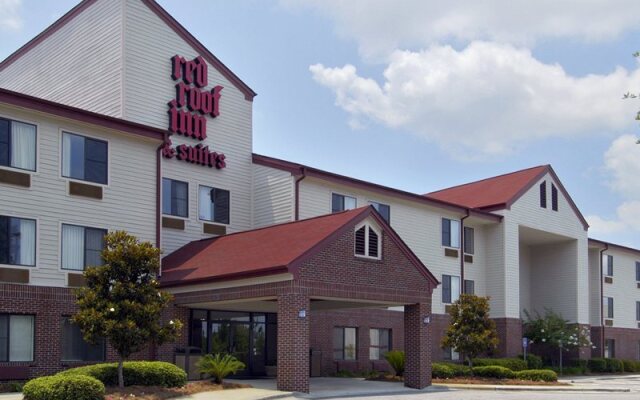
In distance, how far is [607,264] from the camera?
186 ft

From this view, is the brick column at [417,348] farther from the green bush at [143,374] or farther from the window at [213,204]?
Result: the window at [213,204]

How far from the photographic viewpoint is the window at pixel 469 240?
148 ft

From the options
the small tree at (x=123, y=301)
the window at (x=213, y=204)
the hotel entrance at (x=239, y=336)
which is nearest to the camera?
the small tree at (x=123, y=301)

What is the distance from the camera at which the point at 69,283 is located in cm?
2703

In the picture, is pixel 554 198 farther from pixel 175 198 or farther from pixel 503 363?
pixel 175 198

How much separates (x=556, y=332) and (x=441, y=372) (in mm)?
16568

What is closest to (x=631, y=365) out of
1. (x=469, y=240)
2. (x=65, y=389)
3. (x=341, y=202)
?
(x=469, y=240)

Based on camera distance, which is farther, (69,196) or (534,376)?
(534,376)

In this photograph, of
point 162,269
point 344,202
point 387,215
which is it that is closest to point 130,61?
point 162,269

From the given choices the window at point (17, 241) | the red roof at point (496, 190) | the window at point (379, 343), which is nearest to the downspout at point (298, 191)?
the window at point (379, 343)

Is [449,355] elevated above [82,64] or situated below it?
below

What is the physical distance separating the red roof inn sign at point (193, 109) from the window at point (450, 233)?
13.9 m

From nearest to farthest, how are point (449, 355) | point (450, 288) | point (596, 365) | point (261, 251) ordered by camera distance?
1. point (261, 251)
2. point (449, 355)
3. point (450, 288)
4. point (596, 365)

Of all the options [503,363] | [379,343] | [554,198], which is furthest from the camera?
[554,198]
